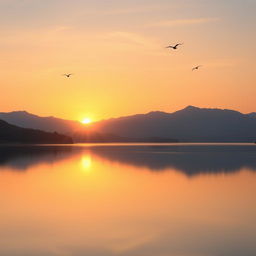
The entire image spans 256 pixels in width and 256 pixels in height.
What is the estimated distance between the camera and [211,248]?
20141mm

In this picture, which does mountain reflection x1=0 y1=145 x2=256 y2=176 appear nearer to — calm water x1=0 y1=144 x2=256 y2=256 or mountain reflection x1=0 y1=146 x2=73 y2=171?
mountain reflection x1=0 y1=146 x2=73 y2=171

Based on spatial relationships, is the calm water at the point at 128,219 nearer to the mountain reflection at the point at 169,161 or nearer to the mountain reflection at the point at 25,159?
the mountain reflection at the point at 169,161

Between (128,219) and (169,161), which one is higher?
(169,161)

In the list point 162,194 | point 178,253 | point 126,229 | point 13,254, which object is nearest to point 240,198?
point 162,194

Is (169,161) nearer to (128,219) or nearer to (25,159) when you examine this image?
(25,159)

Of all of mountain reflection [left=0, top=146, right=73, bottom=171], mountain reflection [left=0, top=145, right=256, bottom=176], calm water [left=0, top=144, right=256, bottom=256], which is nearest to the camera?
calm water [left=0, top=144, right=256, bottom=256]

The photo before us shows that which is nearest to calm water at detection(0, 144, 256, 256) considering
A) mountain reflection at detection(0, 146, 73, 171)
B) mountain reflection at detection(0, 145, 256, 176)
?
mountain reflection at detection(0, 145, 256, 176)

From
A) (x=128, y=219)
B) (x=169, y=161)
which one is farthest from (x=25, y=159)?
(x=128, y=219)

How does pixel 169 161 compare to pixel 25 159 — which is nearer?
pixel 169 161

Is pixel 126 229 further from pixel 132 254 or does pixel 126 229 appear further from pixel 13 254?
pixel 13 254

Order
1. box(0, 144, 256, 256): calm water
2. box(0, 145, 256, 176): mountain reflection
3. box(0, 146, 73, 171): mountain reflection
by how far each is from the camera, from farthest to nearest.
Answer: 1. box(0, 146, 73, 171): mountain reflection
2. box(0, 145, 256, 176): mountain reflection
3. box(0, 144, 256, 256): calm water

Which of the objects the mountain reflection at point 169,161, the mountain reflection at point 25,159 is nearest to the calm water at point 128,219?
the mountain reflection at point 169,161

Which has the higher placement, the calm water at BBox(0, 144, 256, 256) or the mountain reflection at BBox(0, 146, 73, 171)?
the mountain reflection at BBox(0, 146, 73, 171)

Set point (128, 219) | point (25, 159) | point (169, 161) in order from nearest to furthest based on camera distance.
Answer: point (128, 219), point (169, 161), point (25, 159)
